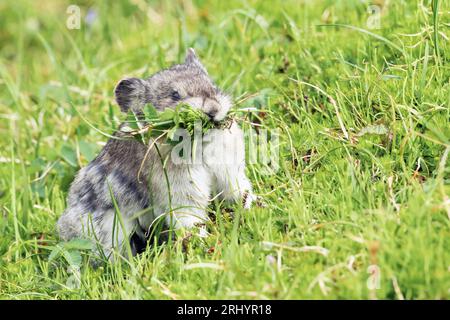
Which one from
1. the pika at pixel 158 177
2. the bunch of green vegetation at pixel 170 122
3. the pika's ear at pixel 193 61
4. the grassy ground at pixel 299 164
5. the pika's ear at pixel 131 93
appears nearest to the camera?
the grassy ground at pixel 299 164

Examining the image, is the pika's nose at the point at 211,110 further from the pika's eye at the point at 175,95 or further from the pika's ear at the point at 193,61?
the pika's ear at the point at 193,61

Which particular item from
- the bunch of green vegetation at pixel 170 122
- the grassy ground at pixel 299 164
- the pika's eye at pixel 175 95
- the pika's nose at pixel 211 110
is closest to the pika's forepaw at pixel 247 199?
the grassy ground at pixel 299 164

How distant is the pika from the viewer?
557 cm

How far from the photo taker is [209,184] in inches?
227

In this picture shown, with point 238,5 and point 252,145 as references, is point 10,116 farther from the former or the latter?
point 252,145

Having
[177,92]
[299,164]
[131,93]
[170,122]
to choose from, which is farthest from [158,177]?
[299,164]

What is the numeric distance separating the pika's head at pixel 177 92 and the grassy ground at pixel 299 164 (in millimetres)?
307

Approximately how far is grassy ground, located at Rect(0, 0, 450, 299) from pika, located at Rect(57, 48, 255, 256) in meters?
0.21

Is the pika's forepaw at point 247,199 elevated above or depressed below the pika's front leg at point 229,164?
below

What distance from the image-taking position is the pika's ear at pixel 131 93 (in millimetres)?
5953

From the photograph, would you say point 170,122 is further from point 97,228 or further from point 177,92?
point 97,228

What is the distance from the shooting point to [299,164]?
18.6ft
